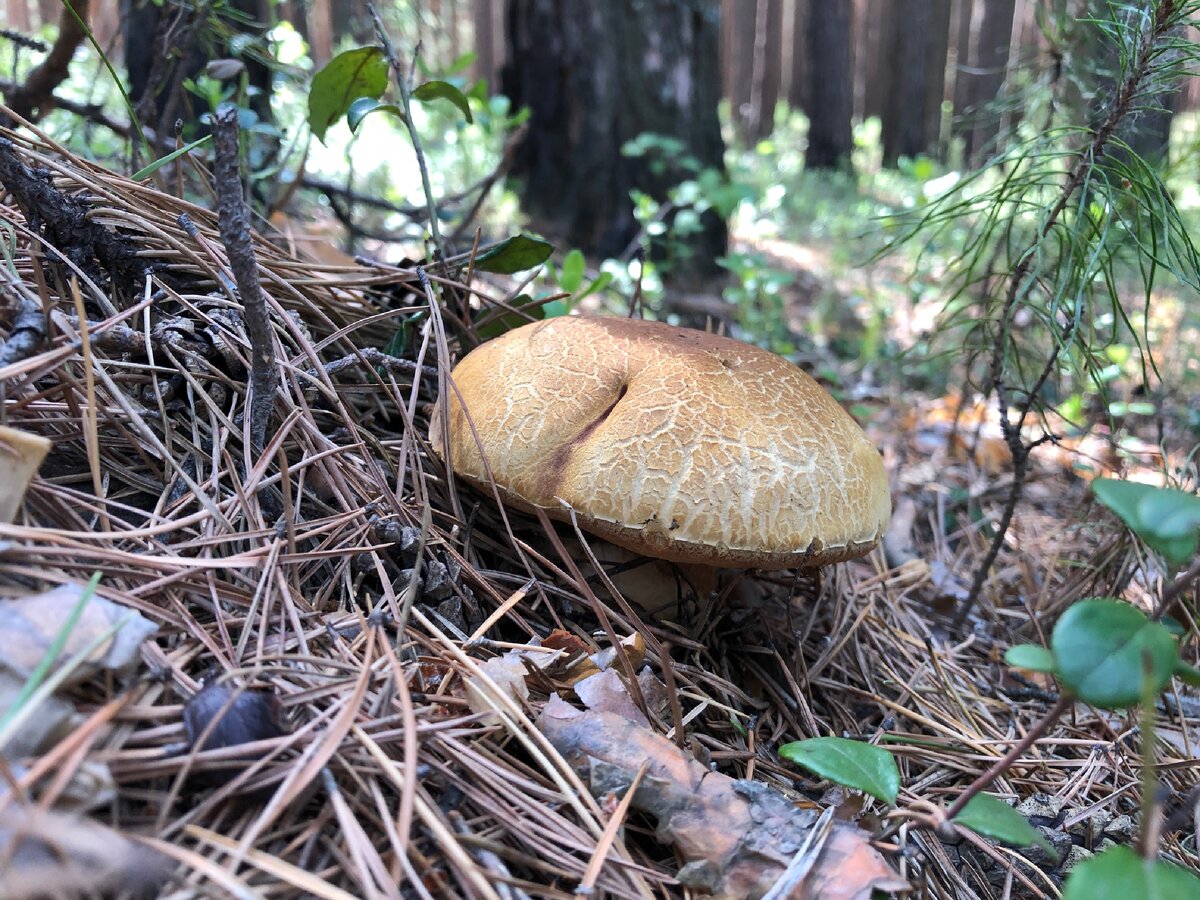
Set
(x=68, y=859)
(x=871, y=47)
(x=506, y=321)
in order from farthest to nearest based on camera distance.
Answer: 1. (x=871, y=47)
2. (x=506, y=321)
3. (x=68, y=859)

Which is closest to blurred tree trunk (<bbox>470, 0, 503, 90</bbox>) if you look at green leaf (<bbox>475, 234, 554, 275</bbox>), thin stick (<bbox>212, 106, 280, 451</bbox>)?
green leaf (<bbox>475, 234, 554, 275</bbox>)

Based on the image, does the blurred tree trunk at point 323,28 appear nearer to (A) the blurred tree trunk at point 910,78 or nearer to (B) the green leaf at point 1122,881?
(A) the blurred tree trunk at point 910,78

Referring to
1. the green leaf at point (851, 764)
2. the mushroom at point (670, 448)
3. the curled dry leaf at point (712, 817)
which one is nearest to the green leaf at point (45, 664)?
the curled dry leaf at point (712, 817)

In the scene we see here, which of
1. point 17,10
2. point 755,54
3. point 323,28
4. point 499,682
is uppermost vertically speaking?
point 17,10

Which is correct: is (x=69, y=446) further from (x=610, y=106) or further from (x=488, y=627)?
(x=610, y=106)

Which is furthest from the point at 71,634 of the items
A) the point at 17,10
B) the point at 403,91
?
the point at 17,10

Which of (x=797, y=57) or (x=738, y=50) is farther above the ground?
(x=738, y=50)

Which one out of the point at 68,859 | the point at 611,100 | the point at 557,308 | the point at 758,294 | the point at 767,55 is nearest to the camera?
the point at 68,859

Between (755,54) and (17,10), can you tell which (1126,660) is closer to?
(17,10)
